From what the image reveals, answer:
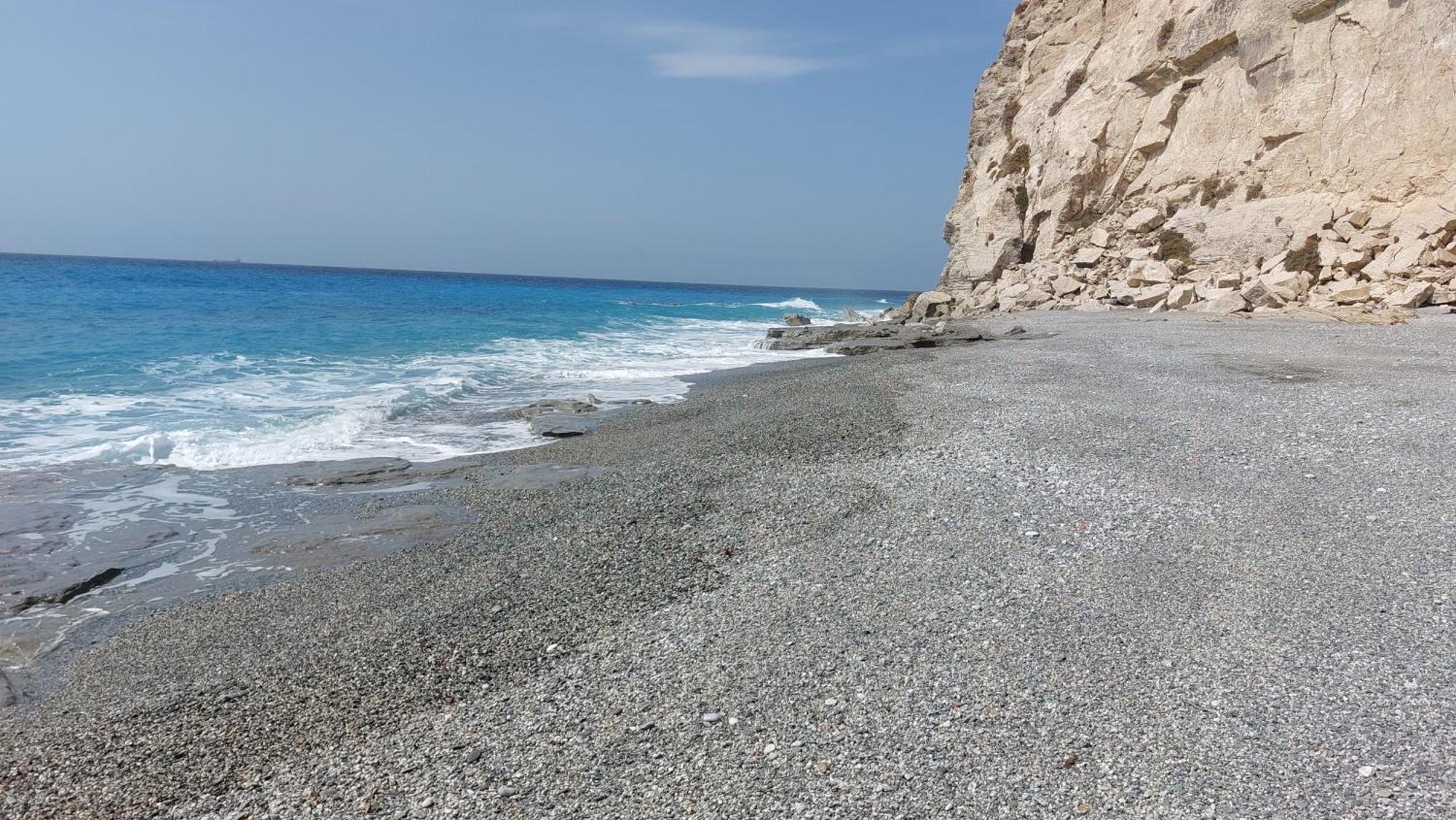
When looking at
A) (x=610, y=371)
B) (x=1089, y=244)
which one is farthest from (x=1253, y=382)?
(x=1089, y=244)

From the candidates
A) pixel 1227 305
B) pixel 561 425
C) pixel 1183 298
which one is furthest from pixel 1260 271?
pixel 561 425

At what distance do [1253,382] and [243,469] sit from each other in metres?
12.0

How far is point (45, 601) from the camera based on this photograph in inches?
235

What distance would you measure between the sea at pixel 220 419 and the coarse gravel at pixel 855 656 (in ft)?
4.32

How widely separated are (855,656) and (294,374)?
1704 centimetres

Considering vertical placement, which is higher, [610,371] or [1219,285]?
[1219,285]

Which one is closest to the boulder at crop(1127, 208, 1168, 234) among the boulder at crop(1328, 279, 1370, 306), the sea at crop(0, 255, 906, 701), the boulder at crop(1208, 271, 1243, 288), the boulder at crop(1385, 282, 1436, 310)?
the boulder at crop(1208, 271, 1243, 288)

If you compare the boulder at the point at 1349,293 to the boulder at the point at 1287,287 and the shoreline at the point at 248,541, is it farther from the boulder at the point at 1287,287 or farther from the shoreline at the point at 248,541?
the shoreline at the point at 248,541

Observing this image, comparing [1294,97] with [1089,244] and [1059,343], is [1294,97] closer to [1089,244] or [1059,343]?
[1089,244]

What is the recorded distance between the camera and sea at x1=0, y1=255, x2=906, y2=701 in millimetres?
6730

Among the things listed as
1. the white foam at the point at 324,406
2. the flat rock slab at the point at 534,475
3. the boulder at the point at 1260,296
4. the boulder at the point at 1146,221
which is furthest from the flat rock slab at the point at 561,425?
the boulder at the point at 1146,221

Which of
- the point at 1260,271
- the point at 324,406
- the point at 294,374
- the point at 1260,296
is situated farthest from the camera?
the point at 1260,271

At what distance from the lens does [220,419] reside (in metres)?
12.6

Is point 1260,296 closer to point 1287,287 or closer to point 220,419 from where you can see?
point 1287,287
